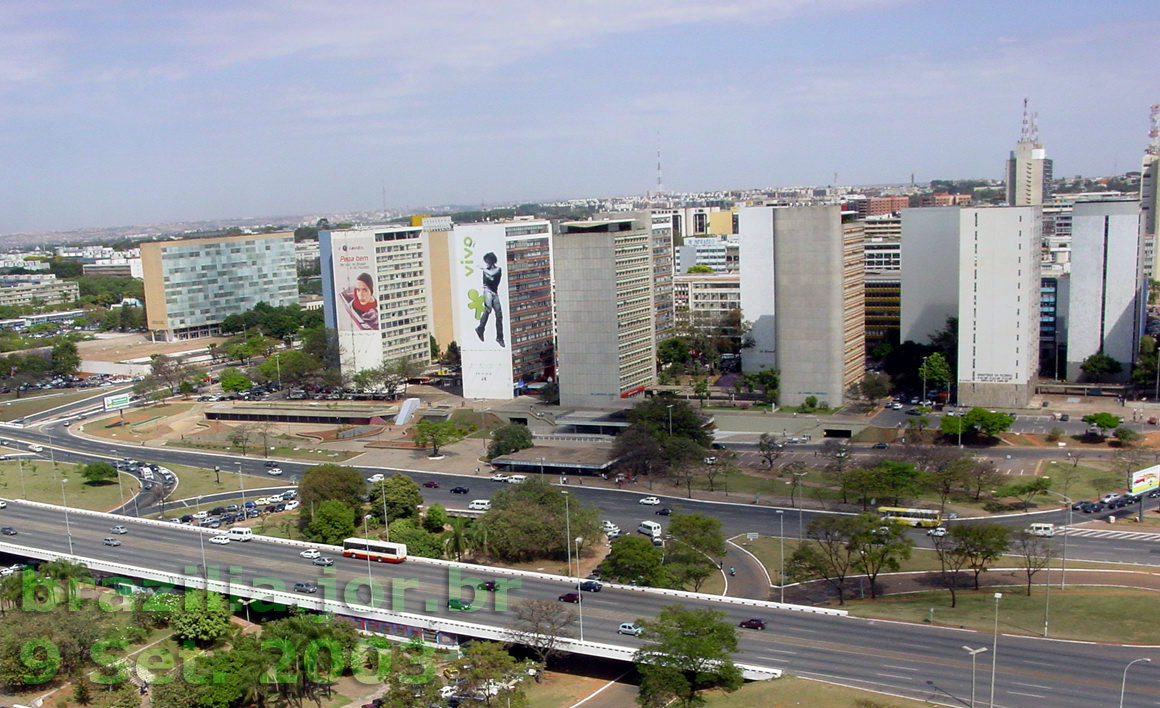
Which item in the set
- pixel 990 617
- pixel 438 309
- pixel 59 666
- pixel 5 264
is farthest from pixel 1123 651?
pixel 5 264

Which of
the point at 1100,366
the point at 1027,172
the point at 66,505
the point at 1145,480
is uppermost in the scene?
the point at 1027,172

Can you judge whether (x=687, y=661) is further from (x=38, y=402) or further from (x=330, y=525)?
(x=38, y=402)

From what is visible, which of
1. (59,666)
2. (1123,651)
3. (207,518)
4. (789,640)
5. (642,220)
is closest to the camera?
(1123,651)

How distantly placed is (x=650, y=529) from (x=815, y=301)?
2566 centimetres

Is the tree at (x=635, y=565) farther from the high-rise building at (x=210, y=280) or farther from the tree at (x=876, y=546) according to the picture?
the high-rise building at (x=210, y=280)

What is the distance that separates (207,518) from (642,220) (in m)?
39.4

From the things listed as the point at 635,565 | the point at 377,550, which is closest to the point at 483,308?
the point at 377,550

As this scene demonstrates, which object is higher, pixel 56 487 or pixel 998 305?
pixel 998 305

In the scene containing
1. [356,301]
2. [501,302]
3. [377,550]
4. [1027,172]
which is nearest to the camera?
[377,550]

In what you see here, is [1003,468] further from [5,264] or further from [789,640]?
[5,264]

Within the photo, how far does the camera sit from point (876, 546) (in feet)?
127

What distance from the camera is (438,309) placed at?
93.0 meters

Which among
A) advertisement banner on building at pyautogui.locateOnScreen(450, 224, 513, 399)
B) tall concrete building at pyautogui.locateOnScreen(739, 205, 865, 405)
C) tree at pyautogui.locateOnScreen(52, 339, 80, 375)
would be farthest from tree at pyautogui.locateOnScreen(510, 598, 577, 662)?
tree at pyautogui.locateOnScreen(52, 339, 80, 375)

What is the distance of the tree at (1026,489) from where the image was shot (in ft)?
159
